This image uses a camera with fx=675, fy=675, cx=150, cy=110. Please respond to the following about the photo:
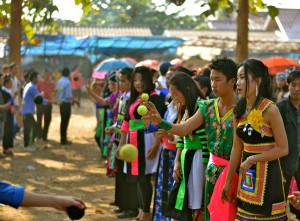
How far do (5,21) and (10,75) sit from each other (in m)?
1.26

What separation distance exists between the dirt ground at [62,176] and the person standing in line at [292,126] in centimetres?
199

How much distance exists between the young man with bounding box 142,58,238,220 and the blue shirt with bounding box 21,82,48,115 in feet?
32.3

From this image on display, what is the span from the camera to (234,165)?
17.7 feet

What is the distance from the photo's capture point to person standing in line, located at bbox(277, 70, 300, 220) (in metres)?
7.02

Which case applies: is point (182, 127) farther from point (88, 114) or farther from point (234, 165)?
point (88, 114)

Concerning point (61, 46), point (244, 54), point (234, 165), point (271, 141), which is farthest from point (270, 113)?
point (61, 46)

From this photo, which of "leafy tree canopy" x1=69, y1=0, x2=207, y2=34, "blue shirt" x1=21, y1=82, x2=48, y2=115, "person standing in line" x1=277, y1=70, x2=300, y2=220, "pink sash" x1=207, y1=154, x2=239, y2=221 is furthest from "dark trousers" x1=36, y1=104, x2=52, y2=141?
"leafy tree canopy" x1=69, y1=0, x2=207, y2=34

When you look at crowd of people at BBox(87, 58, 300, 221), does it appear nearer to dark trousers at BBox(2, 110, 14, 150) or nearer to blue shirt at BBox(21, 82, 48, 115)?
dark trousers at BBox(2, 110, 14, 150)

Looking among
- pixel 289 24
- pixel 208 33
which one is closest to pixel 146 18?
pixel 208 33

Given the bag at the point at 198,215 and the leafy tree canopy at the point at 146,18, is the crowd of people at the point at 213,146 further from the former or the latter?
the leafy tree canopy at the point at 146,18

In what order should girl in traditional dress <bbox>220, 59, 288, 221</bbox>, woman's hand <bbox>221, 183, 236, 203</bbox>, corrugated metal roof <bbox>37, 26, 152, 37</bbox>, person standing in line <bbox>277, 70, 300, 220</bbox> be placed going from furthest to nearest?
1. corrugated metal roof <bbox>37, 26, 152, 37</bbox>
2. person standing in line <bbox>277, 70, 300, 220</bbox>
3. woman's hand <bbox>221, 183, 236, 203</bbox>
4. girl in traditional dress <bbox>220, 59, 288, 221</bbox>

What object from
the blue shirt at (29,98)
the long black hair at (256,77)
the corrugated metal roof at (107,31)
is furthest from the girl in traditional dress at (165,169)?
the corrugated metal roof at (107,31)

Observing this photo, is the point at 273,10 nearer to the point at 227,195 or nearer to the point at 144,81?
the point at 144,81

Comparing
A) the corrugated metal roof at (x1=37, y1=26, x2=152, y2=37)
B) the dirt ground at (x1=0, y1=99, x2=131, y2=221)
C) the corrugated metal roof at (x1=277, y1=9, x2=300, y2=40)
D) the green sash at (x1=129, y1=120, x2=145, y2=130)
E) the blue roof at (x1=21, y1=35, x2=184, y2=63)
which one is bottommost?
the dirt ground at (x1=0, y1=99, x2=131, y2=221)
